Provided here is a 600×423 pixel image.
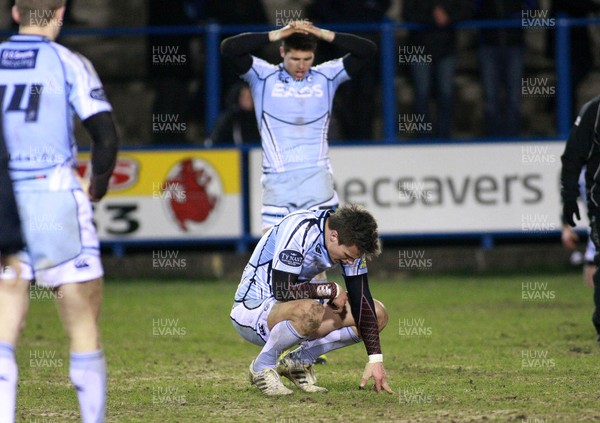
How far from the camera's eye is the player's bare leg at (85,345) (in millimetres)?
5621

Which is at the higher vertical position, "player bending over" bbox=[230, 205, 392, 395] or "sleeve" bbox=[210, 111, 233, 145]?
"sleeve" bbox=[210, 111, 233, 145]

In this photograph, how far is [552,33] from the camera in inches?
659

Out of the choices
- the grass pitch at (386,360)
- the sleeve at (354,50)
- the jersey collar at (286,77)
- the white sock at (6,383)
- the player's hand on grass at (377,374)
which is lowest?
the grass pitch at (386,360)

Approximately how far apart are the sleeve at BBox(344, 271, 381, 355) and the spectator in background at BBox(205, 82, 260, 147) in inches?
323

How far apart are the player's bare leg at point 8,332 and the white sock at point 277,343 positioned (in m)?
2.24

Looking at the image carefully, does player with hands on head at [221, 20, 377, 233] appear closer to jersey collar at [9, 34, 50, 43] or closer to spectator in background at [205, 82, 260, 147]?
jersey collar at [9, 34, 50, 43]

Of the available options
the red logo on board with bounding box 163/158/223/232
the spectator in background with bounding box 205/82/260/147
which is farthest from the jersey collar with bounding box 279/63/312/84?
the spectator in background with bounding box 205/82/260/147

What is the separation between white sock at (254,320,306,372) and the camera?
7527 mm

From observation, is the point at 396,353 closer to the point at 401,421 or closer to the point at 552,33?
the point at 401,421

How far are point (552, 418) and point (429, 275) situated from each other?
9053mm

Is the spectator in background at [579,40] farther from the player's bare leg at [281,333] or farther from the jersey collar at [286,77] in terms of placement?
the player's bare leg at [281,333]

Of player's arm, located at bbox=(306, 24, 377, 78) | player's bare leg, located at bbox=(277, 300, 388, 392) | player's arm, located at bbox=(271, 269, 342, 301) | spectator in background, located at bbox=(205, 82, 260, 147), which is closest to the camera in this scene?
player's arm, located at bbox=(271, 269, 342, 301)

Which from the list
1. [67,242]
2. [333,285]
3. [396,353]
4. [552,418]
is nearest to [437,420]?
[552,418]

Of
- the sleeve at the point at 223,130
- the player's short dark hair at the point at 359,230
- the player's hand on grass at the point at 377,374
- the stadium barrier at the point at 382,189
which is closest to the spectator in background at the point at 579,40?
the stadium barrier at the point at 382,189
